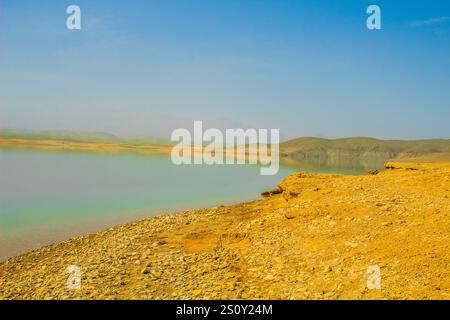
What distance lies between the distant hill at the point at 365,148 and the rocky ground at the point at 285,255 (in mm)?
147902

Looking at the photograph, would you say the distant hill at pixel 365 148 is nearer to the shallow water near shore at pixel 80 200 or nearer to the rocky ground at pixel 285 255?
the shallow water near shore at pixel 80 200

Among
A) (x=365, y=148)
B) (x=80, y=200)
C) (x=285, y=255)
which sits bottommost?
(x=80, y=200)

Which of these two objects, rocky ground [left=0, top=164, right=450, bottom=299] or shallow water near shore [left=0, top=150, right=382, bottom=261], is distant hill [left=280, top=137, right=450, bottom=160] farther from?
rocky ground [left=0, top=164, right=450, bottom=299]

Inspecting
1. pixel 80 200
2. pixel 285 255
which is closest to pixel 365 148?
pixel 80 200

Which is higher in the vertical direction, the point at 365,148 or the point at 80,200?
the point at 365,148

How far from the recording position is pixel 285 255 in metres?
11.1

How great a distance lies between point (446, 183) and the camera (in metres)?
15.6

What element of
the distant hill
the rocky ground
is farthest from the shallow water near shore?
the distant hill

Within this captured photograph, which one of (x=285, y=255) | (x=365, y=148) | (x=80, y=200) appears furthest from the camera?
(x=365, y=148)

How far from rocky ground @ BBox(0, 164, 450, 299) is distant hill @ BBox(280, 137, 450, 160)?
148 metres

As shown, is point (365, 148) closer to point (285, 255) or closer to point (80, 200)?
point (80, 200)

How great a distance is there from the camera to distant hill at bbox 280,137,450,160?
16625 cm

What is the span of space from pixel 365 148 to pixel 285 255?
181743mm

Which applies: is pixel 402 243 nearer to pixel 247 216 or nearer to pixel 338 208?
pixel 338 208
